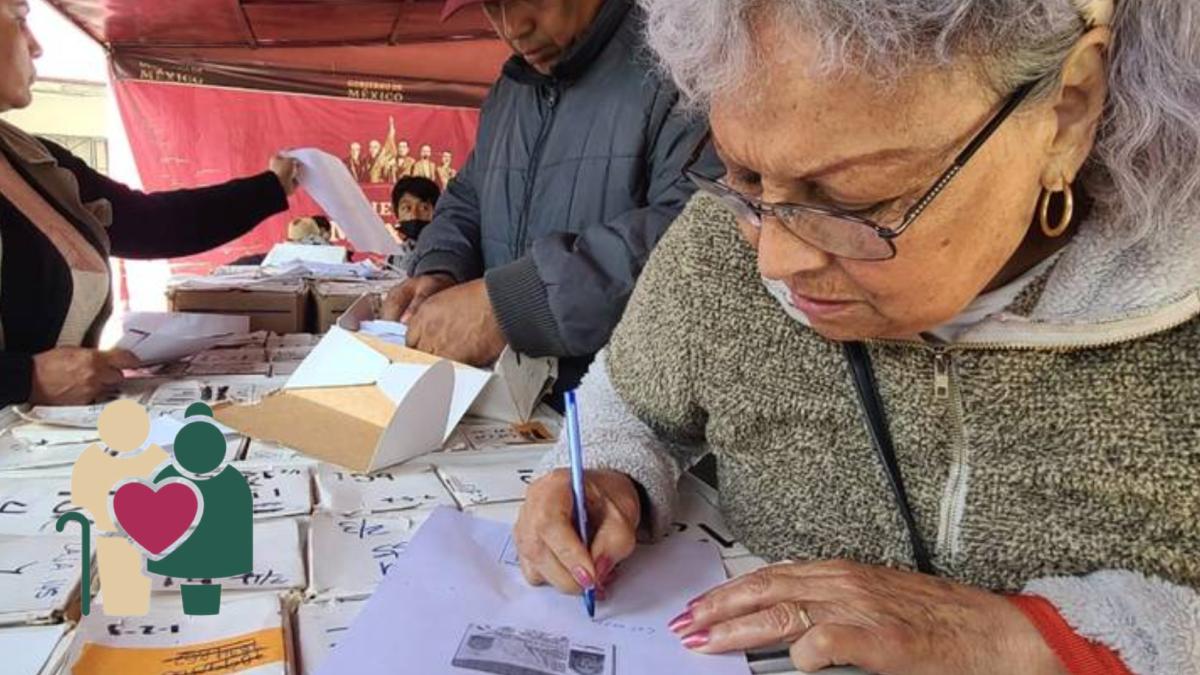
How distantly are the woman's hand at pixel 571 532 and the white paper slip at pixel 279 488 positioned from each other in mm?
206

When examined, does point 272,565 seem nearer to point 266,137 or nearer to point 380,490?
point 380,490

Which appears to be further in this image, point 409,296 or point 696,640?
point 409,296

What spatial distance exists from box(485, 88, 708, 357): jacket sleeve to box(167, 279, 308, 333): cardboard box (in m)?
0.95

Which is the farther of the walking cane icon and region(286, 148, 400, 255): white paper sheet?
region(286, 148, 400, 255): white paper sheet

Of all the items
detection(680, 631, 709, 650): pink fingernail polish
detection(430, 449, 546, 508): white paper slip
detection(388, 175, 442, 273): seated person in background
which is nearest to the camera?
detection(680, 631, 709, 650): pink fingernail polish

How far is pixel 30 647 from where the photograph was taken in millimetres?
464

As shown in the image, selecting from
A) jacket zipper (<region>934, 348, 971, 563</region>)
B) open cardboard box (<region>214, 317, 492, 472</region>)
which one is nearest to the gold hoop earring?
jacket zipper (<region>934, 348, 971, 563</region>)

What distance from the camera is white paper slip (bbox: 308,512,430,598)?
570 mm

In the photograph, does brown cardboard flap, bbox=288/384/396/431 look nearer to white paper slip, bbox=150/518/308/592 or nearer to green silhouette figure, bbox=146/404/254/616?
white paper slip, bbox=150/518/308/592

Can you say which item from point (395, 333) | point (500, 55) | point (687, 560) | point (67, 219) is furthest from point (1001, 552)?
point (500, 55)

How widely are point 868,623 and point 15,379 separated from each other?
986 mm

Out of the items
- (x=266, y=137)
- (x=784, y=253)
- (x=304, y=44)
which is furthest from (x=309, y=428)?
(x=266, y=137)

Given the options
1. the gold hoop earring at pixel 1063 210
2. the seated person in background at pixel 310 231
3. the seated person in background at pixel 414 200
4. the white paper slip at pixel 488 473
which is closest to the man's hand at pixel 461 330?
the white paper slip at pixel 488 473

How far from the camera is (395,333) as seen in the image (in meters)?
1.14
